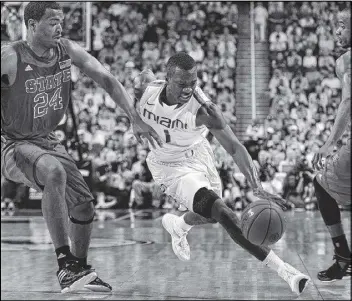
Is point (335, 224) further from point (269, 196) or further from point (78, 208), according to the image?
point (78, 208)

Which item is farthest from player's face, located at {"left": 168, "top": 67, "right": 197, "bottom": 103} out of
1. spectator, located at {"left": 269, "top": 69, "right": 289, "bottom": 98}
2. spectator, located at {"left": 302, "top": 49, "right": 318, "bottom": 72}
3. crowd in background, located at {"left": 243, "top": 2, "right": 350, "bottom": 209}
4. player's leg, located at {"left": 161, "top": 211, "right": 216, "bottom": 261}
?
spectator, located at {"left": 302, "top": 49, "right": 318, "bottom": 72}

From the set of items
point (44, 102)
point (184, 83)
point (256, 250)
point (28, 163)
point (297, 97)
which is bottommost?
point (256, 250)

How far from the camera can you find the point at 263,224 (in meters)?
4.24

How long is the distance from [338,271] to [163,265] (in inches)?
78.3

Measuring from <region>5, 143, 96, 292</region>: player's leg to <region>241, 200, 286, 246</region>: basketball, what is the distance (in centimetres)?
103

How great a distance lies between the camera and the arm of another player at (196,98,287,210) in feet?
14.7

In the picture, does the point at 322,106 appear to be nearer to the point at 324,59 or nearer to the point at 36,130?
the point at 324,59

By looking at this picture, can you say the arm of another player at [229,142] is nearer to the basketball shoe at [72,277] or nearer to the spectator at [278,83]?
the basketball shoe at [72,277]

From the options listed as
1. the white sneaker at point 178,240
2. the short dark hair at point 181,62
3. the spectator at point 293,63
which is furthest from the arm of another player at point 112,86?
the spectator at point 293,63

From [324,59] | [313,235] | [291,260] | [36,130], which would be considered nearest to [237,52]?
[324,59]

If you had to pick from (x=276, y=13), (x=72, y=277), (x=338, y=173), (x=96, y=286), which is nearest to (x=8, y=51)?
(x=72, y=277)

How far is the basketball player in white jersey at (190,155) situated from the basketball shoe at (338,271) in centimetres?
50

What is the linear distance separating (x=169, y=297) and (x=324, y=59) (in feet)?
39.3

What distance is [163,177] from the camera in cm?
561
